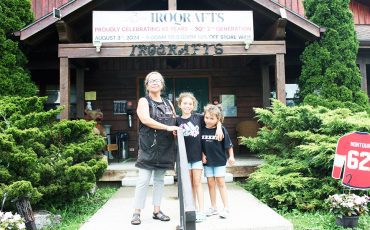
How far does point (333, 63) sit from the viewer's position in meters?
7.95

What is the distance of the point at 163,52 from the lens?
287 inches

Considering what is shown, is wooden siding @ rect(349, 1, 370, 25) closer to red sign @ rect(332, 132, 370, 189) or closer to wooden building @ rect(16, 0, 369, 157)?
wooden building @ rect(16, 0, 369, 157)

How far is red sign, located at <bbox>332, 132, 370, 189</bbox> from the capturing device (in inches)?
186

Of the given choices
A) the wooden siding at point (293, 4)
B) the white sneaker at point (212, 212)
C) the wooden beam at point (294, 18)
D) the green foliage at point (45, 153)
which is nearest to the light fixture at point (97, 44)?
the green foliage at point (45, 153)

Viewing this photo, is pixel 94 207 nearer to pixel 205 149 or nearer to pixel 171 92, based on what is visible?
pixel 205 149

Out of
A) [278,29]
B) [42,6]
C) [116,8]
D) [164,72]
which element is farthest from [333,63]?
[42,6]

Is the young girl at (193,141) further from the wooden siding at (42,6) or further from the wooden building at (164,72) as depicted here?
the wooden siding at (42,6)

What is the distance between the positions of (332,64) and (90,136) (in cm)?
540

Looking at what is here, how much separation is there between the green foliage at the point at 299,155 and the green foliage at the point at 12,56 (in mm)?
4794

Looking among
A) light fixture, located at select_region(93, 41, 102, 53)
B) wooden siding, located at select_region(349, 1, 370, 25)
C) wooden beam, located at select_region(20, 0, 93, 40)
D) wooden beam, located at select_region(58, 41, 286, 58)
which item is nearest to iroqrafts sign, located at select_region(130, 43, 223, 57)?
wooden beam, located at select_region(58, 41, 286, 58)

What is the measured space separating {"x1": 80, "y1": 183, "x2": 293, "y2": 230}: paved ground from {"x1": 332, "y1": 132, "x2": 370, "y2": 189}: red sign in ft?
3.69

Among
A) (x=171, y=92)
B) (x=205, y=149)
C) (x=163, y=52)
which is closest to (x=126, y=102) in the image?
(x=171, y=92)

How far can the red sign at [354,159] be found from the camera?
472cm

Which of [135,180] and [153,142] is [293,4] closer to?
[135,180]
